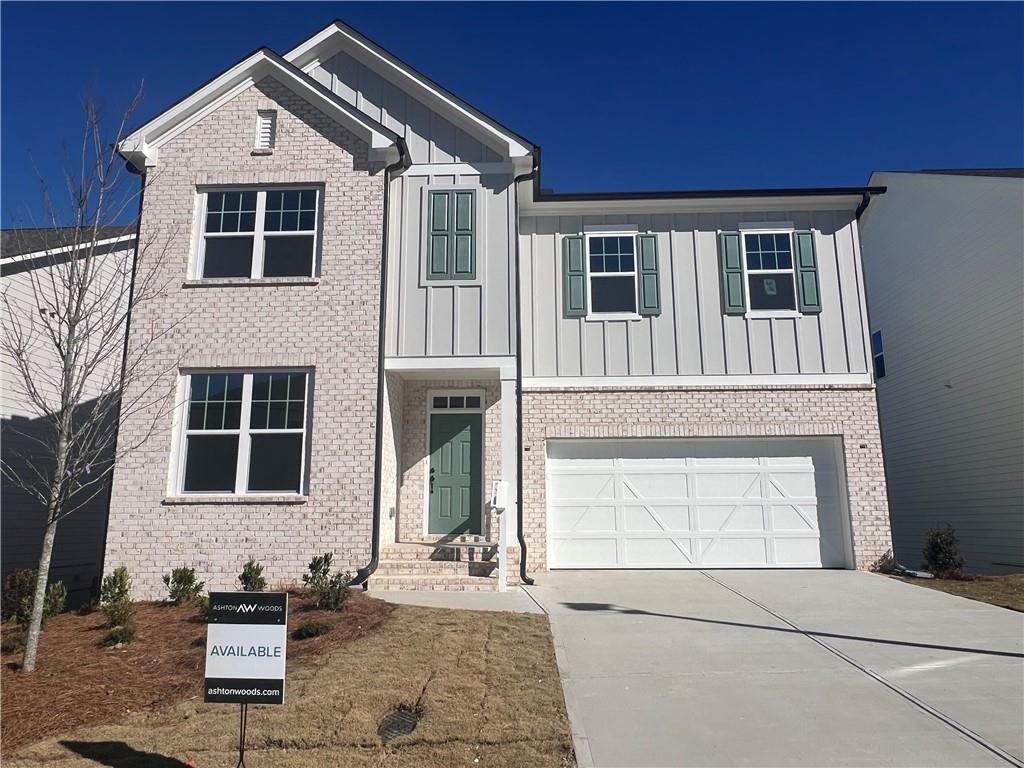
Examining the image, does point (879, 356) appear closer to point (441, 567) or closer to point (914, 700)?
point (441, 567)

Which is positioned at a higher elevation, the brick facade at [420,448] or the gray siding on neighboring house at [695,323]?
the gray siding on neighboring house at [695,323]

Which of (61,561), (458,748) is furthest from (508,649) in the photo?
(61,561)

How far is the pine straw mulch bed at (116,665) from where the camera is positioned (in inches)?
213

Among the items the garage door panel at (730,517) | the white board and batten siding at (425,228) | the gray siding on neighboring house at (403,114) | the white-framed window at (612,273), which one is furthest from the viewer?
the white-framed window at (612,273)

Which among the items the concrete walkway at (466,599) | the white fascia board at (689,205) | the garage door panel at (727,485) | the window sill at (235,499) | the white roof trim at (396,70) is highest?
the white roof trim at (396,70)

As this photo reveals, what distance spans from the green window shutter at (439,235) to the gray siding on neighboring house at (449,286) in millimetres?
107

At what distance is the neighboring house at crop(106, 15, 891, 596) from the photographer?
1023cm

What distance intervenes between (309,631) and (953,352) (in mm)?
14266

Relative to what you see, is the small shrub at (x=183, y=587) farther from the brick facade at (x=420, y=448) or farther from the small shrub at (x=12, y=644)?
the brick facade at (x=420, y=448)

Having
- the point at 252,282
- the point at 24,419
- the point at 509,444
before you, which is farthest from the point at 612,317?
the point at 24,419

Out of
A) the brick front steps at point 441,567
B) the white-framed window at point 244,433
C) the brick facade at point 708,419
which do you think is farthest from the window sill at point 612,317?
the white-framed window at point 244,433

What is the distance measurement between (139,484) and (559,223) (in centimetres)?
821

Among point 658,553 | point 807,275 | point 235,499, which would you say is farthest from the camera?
point 807,275

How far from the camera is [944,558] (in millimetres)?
11461
